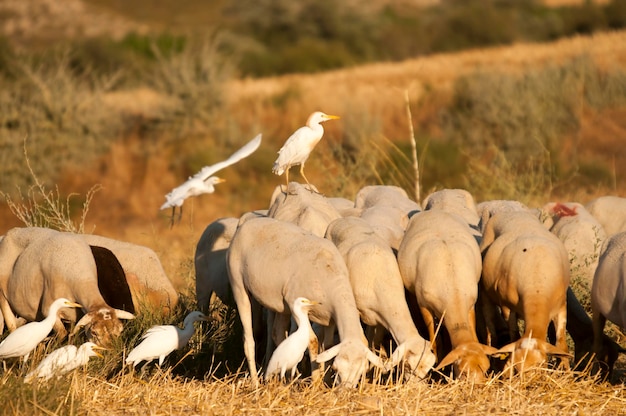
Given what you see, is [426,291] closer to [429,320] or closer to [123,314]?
[429,320]

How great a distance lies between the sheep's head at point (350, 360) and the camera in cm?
803

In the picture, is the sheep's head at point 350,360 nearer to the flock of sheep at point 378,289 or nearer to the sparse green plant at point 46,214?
the flock of sheep at point 378,289

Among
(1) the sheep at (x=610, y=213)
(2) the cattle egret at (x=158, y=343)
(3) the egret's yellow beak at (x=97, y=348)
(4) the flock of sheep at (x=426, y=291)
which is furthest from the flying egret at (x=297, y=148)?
(1) the sheep at (x=610, y=213)

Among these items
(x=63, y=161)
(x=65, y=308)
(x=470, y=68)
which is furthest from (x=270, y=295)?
(x=470, y=68)

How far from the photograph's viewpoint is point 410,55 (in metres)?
50.1

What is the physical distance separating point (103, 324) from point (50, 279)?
3.26 ft

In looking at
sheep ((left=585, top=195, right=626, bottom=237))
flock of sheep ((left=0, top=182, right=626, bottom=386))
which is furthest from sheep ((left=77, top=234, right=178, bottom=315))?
sheep ((left=585, top=195, right=626, bottom=237))

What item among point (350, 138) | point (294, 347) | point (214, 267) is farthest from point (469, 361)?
point (350, 138)

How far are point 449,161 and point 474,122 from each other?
3016mm

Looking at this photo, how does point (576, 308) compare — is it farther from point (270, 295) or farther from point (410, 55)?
point (410, 55)

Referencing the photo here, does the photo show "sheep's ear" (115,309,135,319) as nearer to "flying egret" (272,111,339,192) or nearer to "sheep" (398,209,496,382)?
"flying egret" (272,111,339,192)

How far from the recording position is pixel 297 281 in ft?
28.8

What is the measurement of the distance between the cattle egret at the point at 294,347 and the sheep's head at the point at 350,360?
207 mm

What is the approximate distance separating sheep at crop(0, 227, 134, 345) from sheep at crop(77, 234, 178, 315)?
2.73 ft
